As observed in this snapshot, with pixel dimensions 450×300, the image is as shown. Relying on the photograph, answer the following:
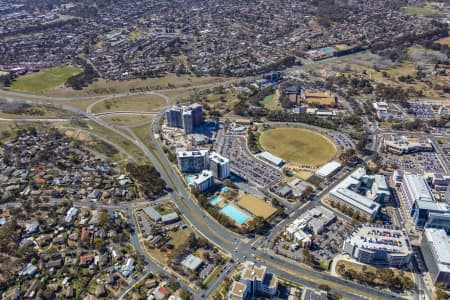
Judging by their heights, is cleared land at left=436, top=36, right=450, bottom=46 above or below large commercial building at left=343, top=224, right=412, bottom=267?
above

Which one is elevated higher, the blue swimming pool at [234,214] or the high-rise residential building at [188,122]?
the high-rise residential building at [188,122]

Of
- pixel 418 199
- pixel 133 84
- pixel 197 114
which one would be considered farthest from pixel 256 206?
pixel 133 84

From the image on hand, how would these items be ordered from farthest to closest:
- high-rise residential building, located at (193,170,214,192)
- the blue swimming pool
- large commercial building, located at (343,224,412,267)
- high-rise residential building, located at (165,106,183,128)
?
1. high-rise residential building, located at (165,106,183,128)
2. high-rise residential building, located at (193,170,214,192)
3. the blue swimming pool
4. large commercial building, located at (343,224,412,267)

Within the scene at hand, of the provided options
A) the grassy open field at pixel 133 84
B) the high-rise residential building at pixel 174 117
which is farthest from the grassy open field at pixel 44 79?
the high-rise residential building at pixel 174 117

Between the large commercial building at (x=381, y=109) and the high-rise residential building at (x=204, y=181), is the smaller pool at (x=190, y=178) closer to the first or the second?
the high-rise residential building at (x=204, y=181)

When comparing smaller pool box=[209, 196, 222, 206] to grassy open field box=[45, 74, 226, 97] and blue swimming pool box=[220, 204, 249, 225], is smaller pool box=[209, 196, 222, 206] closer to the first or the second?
blue swimming pool box=[220, 204, 249, 225]

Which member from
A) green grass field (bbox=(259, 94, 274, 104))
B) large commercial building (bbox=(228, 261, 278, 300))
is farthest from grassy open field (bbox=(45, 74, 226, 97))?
large commercial building (bbox=(228, 261, 278, 300))

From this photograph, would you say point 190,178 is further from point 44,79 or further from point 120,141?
point 44,79
